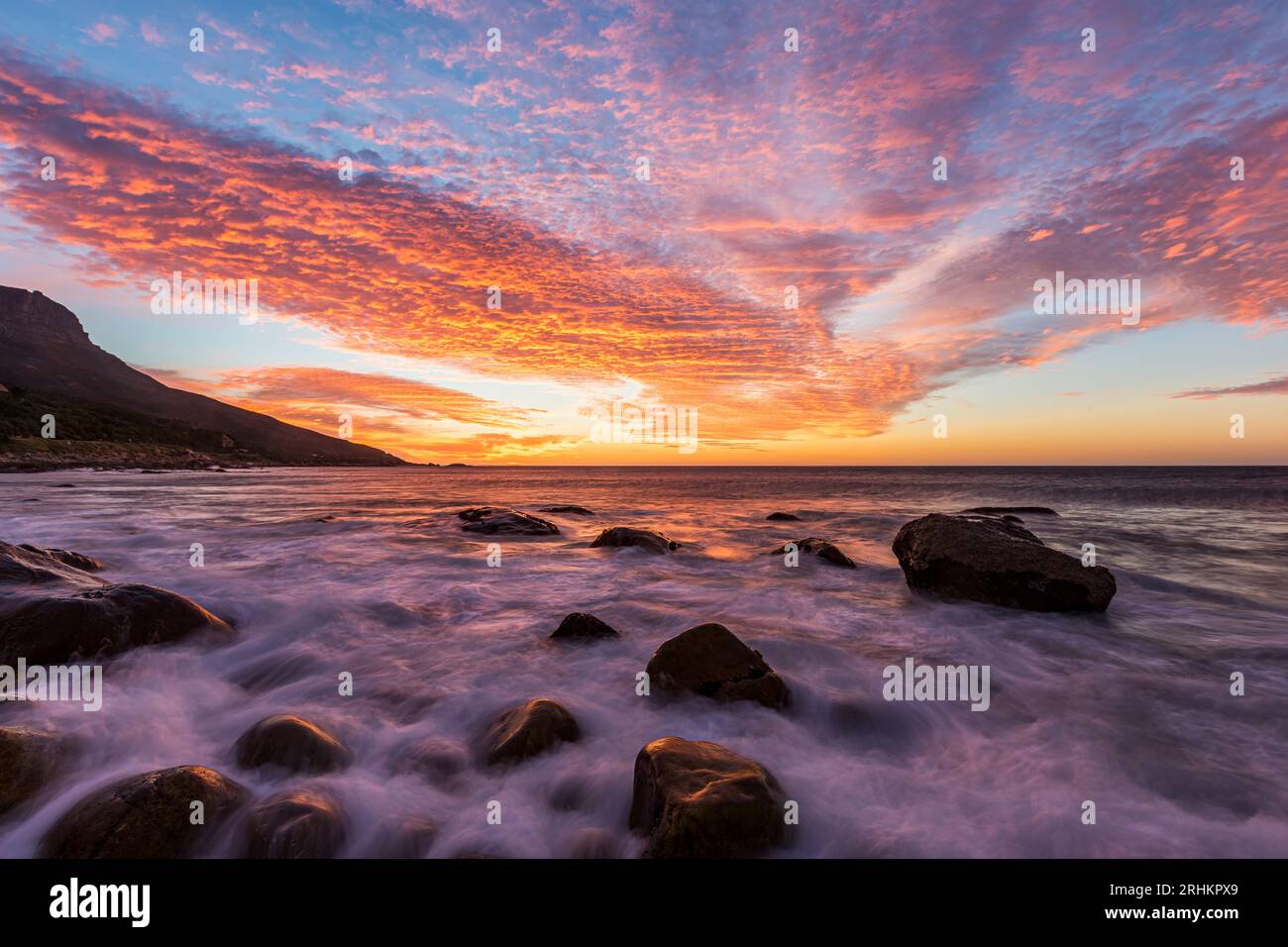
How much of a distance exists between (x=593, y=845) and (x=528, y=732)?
1177 millimetres

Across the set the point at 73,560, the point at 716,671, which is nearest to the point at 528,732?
the point at 716,671

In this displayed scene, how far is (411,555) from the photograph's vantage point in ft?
45.7

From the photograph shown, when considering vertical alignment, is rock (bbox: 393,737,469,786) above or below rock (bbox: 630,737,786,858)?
below

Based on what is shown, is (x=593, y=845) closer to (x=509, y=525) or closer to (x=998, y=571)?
(x=998, y=571)

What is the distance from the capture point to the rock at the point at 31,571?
677 centimetres

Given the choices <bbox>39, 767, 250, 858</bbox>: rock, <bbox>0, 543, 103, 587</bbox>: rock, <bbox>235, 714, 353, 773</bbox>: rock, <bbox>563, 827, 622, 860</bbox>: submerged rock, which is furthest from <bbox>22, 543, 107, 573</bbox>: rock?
<bbox>563, 827, 622, 860</bbox>: submerged rock

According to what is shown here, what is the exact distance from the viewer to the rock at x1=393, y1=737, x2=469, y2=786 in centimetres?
448

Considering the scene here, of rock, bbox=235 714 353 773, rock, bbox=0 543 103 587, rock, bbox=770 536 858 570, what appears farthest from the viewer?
rock, bbox=770 536 858 570

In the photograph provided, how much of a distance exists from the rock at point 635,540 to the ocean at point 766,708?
162cm

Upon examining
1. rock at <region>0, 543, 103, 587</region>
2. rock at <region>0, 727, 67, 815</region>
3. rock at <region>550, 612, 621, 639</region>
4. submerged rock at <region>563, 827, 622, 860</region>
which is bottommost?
submerged rock at <region>563, 827, 622, 860</region>

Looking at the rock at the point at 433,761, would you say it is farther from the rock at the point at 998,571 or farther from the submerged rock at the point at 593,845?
the rock at the point at 998,571

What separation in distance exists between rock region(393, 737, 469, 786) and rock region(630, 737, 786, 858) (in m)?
1.68

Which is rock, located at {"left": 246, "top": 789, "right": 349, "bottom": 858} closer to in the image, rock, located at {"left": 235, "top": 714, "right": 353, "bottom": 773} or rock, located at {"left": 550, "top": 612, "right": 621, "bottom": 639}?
rock, located at {"left": 235, "top": 714, "right": 353, "bottom": 773}
